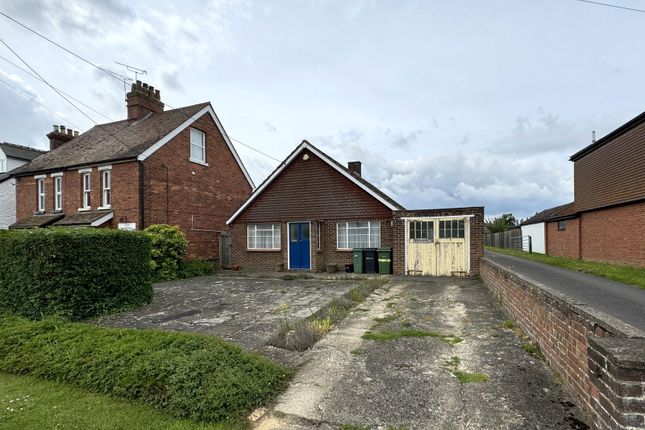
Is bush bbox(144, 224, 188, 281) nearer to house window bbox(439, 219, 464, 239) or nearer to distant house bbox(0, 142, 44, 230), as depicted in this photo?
house window bbox(439, 219, 464, 239)

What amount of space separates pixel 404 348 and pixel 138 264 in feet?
23.7

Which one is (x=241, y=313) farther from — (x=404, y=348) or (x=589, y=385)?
(x=589, y=385)

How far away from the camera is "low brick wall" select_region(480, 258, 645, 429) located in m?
2.51

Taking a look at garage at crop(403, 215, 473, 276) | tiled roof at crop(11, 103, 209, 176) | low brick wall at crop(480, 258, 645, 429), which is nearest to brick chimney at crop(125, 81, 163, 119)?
tiled roof at crop(11, 103, 209, 176)

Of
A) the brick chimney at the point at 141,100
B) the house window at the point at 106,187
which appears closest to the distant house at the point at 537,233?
the brick chimney at the point at 141,100

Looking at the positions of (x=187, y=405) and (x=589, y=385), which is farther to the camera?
(x=187, y=405)

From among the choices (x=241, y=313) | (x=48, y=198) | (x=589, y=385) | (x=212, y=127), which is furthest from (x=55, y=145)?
(x=589, y=385)

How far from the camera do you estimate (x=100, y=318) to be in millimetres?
7961

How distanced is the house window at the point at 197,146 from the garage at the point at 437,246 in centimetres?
1198

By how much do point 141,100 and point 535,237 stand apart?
1207 inches

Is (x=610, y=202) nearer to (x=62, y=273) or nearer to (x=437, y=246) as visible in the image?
(x=437, y=246)

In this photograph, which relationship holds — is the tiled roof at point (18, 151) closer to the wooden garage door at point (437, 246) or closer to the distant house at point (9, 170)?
the distant house at point (9, 170)

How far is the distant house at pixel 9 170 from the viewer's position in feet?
69.6

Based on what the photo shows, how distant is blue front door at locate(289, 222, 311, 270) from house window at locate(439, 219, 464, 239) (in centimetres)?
619
